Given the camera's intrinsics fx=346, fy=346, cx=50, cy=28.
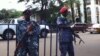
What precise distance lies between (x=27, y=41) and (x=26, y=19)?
442mm

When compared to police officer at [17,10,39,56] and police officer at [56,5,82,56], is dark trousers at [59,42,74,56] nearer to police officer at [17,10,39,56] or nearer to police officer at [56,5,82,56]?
police officer at [56,5,82,56]

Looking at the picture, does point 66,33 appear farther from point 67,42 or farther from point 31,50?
point 31,50

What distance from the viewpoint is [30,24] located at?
6.89m

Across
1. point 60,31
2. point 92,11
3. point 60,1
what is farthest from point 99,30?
point 92,11

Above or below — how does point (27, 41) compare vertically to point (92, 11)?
below

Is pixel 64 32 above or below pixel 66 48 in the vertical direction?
above

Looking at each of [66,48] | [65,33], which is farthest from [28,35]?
[66,48]

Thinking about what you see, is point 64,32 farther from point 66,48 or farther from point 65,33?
point 66,48

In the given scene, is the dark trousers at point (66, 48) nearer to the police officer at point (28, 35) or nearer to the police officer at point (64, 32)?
the police officer at point (64, 32)

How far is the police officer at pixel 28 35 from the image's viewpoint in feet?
22.5

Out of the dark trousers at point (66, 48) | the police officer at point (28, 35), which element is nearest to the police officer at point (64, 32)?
the dark trousers at point (66, 48)

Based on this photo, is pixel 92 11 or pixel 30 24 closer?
pixel 30 24

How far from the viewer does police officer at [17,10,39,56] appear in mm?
6871

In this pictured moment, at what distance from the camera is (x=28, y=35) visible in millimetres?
6895
